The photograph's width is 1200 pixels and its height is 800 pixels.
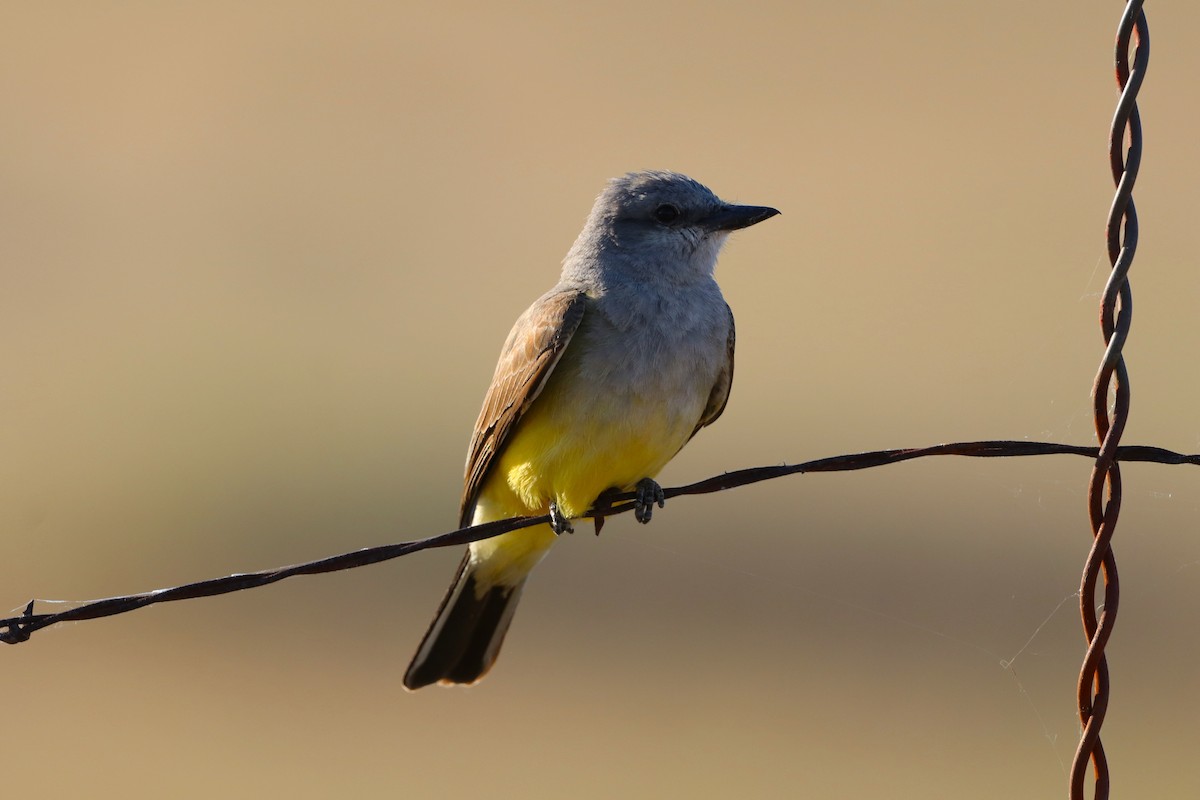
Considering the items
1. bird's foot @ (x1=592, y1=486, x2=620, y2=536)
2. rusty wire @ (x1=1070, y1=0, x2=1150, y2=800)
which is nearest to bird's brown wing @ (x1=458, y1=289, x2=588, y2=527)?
bird's foot @ (x1=592, y1=486, x2=620, y2=536)

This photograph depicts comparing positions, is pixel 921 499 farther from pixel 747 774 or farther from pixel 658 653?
pixel 747 774

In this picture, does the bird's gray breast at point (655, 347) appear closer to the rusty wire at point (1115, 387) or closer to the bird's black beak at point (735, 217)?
the bird's black beak at point (735, 217)

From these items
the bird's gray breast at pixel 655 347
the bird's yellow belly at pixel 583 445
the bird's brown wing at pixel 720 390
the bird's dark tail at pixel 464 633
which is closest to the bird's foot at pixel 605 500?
the bird's yellow belly at pixel 583 445

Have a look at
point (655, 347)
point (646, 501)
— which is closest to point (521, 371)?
point (655, 347)

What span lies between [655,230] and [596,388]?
3.53 feet

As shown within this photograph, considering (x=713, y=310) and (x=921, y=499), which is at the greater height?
(x=713, y=310)

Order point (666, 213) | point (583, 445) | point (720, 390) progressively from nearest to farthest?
1. point (583, 445)
2. point (720, 390)
3. point (666, 213)

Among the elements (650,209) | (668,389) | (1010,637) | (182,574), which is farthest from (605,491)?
(182,574)

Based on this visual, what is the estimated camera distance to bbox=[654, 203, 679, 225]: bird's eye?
585 cm

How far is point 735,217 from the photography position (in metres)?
5.73

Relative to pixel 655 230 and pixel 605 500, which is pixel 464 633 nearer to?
pixel 605 500

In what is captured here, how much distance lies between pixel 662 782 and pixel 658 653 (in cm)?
240

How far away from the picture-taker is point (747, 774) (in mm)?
10828

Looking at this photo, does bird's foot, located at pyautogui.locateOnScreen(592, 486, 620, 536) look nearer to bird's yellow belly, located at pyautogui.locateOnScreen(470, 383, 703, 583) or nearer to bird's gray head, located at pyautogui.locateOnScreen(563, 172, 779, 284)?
bird's yellow belly, located at pyautogui.locateOnScreen(470, 383, 703, 583)
